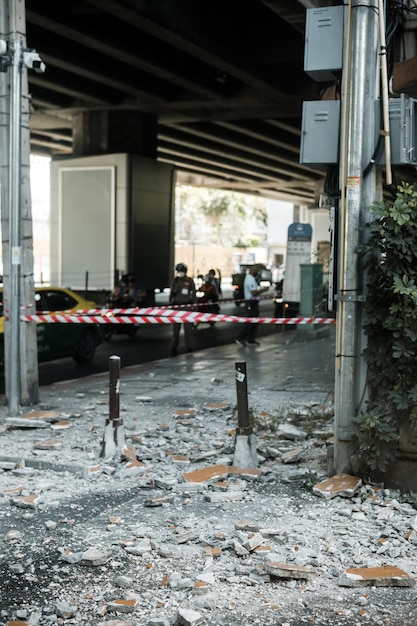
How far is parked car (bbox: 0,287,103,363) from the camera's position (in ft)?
50.3

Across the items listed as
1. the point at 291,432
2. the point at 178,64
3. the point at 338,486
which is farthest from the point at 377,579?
the point at 178,64

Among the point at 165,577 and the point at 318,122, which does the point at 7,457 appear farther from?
the point at 318,122

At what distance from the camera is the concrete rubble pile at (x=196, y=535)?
15.4 feet

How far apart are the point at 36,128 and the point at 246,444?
102 feet

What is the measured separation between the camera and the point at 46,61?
78.2 ft

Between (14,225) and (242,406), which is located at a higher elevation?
(14,225)

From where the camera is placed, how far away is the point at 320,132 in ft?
23.7

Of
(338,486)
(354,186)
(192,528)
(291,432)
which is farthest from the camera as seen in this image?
(291,432)

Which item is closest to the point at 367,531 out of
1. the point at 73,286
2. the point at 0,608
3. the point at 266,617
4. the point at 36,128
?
the point at 266,617

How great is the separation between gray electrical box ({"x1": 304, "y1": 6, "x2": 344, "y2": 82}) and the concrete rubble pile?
3463 mm

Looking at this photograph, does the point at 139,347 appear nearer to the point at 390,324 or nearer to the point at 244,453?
the point at 244,453

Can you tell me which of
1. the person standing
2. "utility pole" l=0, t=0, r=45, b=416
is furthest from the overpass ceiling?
"utility pole" l=0, t=0, r=45, b=416

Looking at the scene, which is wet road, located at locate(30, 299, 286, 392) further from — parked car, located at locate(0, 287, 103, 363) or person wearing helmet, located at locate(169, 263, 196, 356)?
person wearing helmet, located at locate(169, 263, 196, 356)

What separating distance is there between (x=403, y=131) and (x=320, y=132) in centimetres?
78
